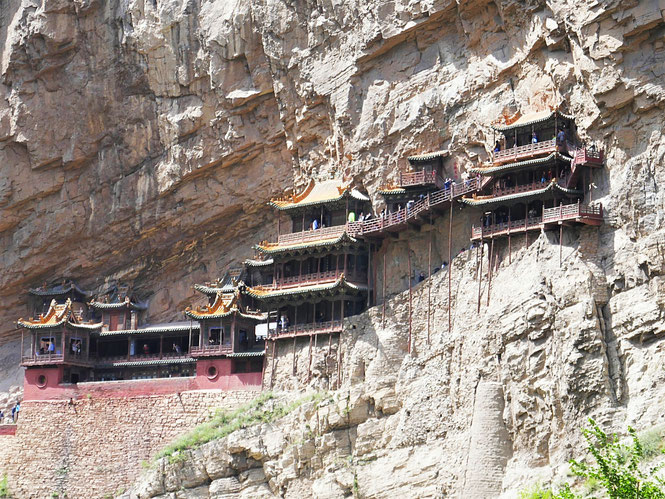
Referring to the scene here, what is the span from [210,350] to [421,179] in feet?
40.8

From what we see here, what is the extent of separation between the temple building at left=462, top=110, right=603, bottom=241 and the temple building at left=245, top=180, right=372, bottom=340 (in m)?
6.82

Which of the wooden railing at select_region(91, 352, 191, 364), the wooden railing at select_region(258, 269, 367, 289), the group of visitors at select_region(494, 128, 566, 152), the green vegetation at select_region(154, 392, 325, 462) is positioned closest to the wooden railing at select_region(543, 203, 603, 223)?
the group of visitors at select_region(494, 128, 566, 152)

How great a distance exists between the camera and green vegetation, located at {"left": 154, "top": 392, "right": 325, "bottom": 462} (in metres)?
53.1

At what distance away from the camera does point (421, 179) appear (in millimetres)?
54688

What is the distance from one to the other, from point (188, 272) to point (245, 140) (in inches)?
320

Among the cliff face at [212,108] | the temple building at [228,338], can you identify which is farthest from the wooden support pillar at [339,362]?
the cliff face at [212,108]

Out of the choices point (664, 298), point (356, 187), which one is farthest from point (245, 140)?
point (664, 298)

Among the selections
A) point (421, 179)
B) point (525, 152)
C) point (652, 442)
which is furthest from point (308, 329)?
point (652, 442)

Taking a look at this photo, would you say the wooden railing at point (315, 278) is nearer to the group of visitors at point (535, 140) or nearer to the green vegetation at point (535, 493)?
the group of visitors at point (535, 140)

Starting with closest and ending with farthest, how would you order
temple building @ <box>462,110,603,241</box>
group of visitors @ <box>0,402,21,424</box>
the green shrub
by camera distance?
the green shrub
temple building @ <box>462,110,603,241</box>
group of visitors @ <box>0,402,21,424</box>

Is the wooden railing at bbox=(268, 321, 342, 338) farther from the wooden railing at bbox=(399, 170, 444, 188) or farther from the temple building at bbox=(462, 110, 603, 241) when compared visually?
the temple building at bbox=(462, 110, 603, 241)

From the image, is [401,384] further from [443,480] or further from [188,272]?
[188,272]

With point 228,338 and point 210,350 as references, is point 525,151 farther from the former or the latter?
point 210,350

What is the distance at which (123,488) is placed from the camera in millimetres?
56062
